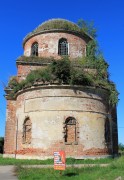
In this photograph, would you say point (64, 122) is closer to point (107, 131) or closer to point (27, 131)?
point (27, 131)

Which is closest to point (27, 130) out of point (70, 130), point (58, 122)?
point (58, 122)

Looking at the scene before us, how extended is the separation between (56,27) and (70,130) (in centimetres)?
1118

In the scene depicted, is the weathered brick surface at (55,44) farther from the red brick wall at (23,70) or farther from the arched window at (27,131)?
the arched window at (27,131)

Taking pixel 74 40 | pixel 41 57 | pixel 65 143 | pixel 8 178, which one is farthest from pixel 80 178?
pixel 74 40

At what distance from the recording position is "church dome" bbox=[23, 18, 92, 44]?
2686 centimetres

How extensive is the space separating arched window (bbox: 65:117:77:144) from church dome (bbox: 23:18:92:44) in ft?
33.3

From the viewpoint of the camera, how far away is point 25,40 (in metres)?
28.2

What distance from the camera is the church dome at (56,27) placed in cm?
2686

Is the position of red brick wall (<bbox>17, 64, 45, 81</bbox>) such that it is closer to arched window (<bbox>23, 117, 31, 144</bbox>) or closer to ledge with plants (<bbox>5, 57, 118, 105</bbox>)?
ledge with plants (<bbox>5, 57, 118, 105</bbox>)

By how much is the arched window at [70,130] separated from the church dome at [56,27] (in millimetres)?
10153

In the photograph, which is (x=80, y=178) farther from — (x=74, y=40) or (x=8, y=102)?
(x=74, y=40)

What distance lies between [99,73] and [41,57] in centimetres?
548

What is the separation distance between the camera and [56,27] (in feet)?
88.4

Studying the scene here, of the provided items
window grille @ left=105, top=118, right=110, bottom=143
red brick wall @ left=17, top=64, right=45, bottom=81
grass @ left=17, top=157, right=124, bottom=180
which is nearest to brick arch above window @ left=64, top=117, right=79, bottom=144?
window grille @ left=105, top=118, right=110, bottom=143
